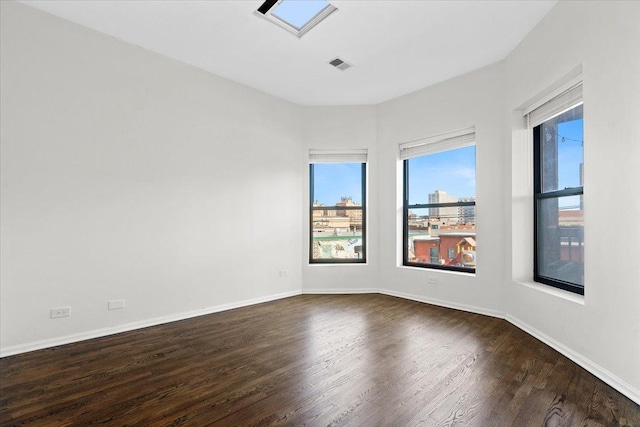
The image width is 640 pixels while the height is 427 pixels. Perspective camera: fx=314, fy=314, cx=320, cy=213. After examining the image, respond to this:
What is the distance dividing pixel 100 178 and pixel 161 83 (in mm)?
1279

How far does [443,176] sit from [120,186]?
4049mm

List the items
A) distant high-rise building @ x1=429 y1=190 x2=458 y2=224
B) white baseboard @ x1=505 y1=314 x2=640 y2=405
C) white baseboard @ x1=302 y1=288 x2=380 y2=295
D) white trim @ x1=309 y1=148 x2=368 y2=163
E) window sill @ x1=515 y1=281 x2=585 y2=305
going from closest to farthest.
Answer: white baseboard @ x1=505 y1=314 x2=640 y2=405, window sill @ x1=515 y1=281 x2=585 y2=305, distant high-rise building @ x1=429 y1=190 x2=458 y2=224, white baseboard @ x1=302 y1=288 x2=380 y2=295, white trim @ x1=309 y1=148 x2=368 y2=163

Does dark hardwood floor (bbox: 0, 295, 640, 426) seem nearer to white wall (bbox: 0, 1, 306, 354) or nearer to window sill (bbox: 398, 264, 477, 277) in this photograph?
white wall (bbox: 0, 1, 306, 354)

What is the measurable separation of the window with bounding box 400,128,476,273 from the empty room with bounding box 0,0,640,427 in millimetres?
31

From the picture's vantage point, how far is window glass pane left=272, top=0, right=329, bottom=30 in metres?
2.79

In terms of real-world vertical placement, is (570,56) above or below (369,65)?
below


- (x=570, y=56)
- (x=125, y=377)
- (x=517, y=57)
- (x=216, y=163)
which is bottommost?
(x=125, y=377)

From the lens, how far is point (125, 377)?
2.31 metres

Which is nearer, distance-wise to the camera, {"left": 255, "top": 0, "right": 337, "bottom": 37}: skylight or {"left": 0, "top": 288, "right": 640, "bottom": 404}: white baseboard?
Result: {"left": 0, "top": 288, "right": 640, "bottom": 404}: white baseboard

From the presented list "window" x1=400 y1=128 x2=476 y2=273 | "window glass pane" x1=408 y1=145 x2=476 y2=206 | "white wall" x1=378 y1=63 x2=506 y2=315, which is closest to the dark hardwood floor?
"white wall" x1=378 y1=63 x2=506 y2=315

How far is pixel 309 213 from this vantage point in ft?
16.6

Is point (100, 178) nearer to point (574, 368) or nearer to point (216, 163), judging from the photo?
point (216, 163)

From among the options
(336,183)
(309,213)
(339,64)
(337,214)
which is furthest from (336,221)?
(339,64)

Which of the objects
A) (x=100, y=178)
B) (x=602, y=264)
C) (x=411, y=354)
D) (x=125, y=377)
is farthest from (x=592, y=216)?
(x=100, y=178)
